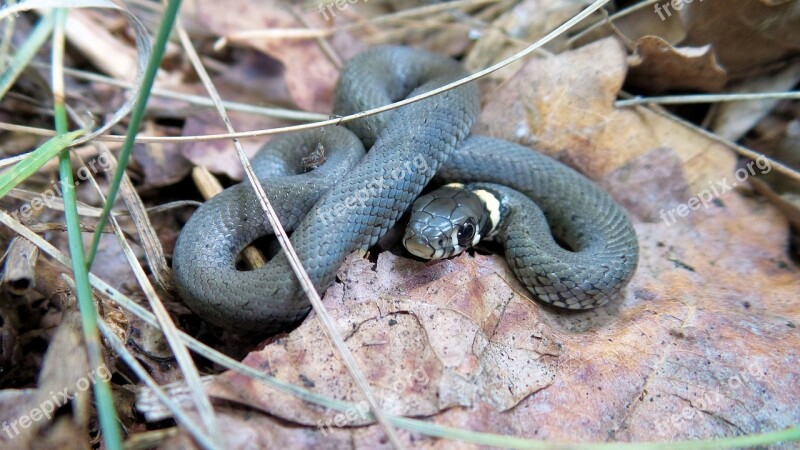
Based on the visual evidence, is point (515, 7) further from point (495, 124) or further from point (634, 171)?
point (634, 171)

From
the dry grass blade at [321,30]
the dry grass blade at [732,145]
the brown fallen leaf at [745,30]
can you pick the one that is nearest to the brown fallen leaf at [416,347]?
the dry grass blade at [732,145]

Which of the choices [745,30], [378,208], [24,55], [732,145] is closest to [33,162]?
[24,55]

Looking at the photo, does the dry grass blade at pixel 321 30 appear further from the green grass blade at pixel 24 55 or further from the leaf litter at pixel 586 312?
the green grass blade at pixel 24 55

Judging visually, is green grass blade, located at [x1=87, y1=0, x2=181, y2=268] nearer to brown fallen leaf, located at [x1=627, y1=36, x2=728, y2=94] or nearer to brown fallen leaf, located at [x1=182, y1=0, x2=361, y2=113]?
brown fallen leaf, located at [x1=182, y1=0, x2=361, y2=113]

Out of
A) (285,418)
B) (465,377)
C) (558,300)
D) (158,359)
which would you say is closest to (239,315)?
(158,359)

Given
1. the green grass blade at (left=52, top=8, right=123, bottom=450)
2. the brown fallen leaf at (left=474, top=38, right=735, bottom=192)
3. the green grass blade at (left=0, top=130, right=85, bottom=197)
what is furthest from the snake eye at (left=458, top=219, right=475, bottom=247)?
the green grass blade at (left=0, top=130, right=85, bottom=197)

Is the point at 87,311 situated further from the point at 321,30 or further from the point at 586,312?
the point at 321,30

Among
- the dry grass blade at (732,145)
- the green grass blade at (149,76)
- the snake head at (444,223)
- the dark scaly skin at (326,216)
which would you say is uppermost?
the green grass blade at (149,76)

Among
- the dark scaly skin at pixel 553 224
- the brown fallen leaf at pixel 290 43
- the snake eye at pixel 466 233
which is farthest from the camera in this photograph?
the brown fallen leaf at pixel 290 43
